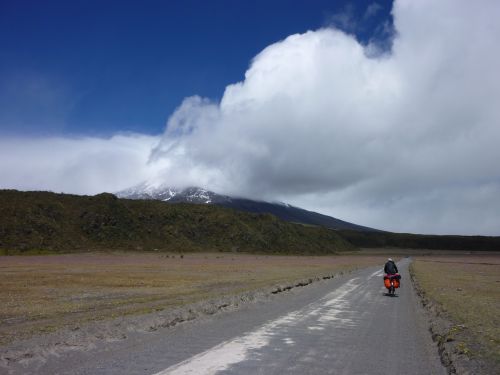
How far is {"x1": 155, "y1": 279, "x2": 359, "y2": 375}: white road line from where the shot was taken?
31.1 ft

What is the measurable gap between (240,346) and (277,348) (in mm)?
934

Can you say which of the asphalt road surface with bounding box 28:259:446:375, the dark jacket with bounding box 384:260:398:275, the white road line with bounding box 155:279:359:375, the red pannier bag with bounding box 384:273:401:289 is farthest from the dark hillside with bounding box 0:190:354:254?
the asphalt road surface with bounding box 28:259:446:375

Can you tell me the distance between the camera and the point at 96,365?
982cm

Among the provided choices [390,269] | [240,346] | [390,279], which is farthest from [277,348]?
[390,269]

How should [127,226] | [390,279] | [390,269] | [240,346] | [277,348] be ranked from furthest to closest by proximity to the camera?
1. [127,226]
2. [390,269]
3. [390,279]
4. [240,346]
5. [277,348]

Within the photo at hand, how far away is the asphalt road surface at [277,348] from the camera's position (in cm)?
972

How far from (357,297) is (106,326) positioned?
51.8 ft

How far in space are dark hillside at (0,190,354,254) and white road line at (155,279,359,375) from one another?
8214 centimetres

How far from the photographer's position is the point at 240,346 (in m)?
11.9

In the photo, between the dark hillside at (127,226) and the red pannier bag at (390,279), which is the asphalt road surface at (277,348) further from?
the dark hillside at (127,226)

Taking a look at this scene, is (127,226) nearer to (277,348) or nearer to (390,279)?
(390,279)

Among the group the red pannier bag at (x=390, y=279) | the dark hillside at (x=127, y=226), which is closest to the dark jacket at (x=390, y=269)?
the red pannier bag at (x=390, y=279)

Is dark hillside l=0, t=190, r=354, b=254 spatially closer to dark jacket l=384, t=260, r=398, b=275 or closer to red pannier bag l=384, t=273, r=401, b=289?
dark jacket l=384, t=260, r=398, b=275

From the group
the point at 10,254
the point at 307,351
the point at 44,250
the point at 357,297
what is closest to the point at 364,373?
the point at 307,351
